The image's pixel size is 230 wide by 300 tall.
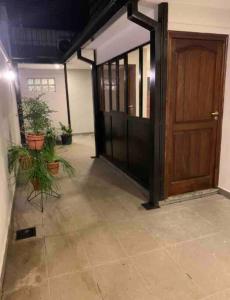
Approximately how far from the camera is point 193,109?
9.42 feet

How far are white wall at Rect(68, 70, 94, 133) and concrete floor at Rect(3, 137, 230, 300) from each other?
534 centimetres

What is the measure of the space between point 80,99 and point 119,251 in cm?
681

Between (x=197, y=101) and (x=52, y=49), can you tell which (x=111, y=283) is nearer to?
(x=197, y=101)

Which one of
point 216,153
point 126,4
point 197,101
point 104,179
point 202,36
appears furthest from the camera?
point 104,179

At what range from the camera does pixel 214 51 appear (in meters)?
2.80

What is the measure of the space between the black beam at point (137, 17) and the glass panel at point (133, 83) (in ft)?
2.76

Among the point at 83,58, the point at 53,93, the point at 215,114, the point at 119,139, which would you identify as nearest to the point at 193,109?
the point at 215,114

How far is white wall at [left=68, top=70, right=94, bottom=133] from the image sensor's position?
797cm

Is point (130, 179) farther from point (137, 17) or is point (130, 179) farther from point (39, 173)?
point (137, 17)

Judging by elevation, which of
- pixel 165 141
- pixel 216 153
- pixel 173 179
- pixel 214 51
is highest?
pixel 214 51

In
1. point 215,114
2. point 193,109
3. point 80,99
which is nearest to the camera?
→ point 193,109

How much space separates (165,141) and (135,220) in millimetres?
998

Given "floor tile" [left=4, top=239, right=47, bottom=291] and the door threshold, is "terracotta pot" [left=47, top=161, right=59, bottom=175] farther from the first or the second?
the door threshold

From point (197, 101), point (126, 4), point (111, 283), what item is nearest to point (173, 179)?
point (197, 101)
